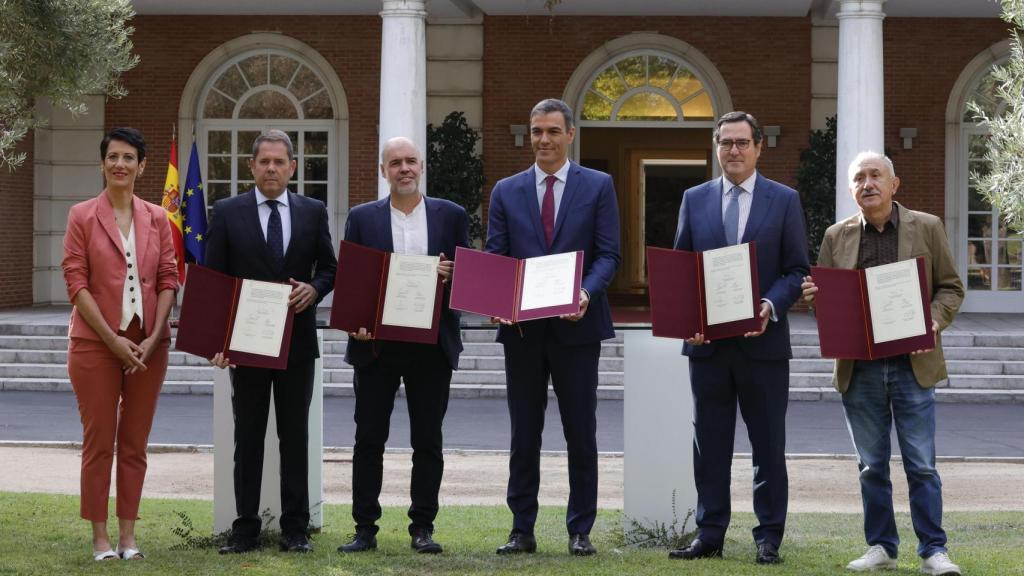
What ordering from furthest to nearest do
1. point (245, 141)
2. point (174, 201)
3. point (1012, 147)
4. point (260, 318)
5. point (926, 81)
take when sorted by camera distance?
point (245, 141)
point (926, 81)
point (174, 201)
point (1012, 147)
point (260, 318)

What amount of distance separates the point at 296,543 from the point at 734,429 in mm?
2036

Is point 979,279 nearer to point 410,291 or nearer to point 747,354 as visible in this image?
point 747,354

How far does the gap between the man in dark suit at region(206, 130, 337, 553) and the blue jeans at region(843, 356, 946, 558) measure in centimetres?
245

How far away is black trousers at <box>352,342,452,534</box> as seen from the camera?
19.8 ft

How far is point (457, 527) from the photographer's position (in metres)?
7.12

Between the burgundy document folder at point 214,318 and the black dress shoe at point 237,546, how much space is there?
829 millimetres

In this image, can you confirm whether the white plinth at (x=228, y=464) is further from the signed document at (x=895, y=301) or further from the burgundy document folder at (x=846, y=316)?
the signed document at (x=895, y=301)

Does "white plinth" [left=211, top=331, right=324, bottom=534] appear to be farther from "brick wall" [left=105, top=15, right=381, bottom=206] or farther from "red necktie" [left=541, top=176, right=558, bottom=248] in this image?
"brick wall" [left=105, top=15, right=381, bottom=206]

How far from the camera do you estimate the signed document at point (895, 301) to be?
560 centimetres

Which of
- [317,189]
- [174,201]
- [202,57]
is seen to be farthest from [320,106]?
[174,201]

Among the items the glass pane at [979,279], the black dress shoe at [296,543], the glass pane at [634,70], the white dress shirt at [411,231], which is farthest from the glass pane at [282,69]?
the black dress shoe at [296,543]

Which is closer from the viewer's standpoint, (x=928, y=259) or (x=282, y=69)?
(x=928, y=259)

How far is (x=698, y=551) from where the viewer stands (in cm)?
589

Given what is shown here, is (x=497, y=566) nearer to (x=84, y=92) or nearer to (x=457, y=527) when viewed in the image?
(x=457, y=527)
